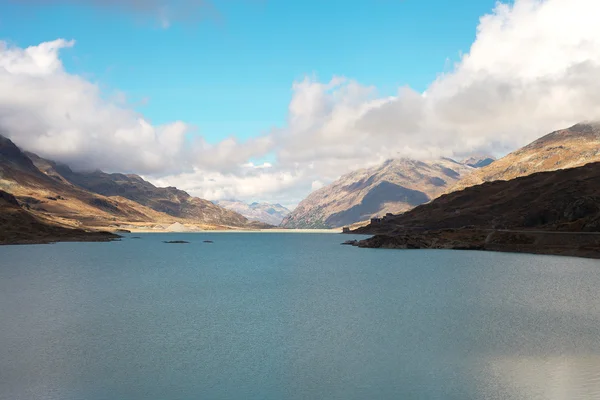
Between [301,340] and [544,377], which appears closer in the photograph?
[544,377]

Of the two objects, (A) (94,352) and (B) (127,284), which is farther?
(B) (127,284)

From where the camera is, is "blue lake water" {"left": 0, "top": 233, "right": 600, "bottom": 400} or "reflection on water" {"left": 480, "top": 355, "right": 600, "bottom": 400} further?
"blue lake water" {"left": 0, "top": 233, "right": 600, "bottom": 400}

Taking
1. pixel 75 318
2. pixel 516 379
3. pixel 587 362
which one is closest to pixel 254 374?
pixel 516 379

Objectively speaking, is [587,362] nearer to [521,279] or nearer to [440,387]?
[440,387]

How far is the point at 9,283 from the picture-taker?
9119 cm

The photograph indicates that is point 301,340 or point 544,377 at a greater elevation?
point 544,377

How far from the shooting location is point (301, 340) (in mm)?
46188

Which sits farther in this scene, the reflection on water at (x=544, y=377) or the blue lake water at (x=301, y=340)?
the blue lake water at (x=301, y=340)

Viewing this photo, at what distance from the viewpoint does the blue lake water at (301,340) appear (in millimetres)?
32250

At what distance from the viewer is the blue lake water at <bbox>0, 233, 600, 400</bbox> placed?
32.2m

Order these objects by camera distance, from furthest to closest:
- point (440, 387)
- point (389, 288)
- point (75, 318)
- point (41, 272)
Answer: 1. point (41, 272)
2. point (389, 288)
3. point (75, 318)
4. point (440, 387)

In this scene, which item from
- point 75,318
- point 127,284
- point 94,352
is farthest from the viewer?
point 127,284

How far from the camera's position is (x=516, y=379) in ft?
109

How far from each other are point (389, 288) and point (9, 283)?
2970 inches
